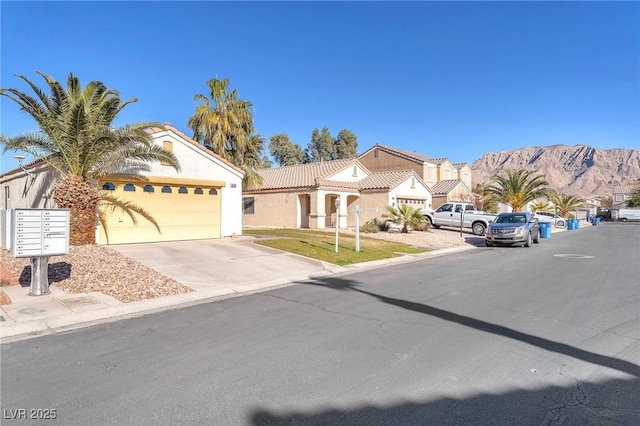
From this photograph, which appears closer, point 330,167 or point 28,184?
point 28,184

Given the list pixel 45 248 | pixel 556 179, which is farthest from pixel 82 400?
pixel 556 179

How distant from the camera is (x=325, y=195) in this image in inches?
1077

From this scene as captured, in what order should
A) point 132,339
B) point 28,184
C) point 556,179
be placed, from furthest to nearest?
point 556,179 < point 28,184 < point 132,339

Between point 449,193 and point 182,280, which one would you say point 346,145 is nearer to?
point 449,193

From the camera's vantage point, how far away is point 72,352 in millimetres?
4930

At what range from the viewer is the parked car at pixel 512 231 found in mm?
19375

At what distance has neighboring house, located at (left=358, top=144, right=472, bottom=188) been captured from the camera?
138 feet

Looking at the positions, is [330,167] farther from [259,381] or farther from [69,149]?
[259,381]

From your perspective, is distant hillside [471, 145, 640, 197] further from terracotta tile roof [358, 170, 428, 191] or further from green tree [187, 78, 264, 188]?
green tree [187, 78, 264, 188]

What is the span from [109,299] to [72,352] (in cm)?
274

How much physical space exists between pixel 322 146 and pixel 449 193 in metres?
29.5

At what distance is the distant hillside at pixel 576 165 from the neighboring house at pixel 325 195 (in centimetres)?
11520

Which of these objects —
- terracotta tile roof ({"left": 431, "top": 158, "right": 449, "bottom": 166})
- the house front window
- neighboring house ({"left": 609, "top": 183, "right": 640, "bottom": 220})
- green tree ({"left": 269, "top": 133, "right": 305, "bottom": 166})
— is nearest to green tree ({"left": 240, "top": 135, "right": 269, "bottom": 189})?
the house front window

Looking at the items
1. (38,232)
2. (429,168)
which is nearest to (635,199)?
(429,168)
